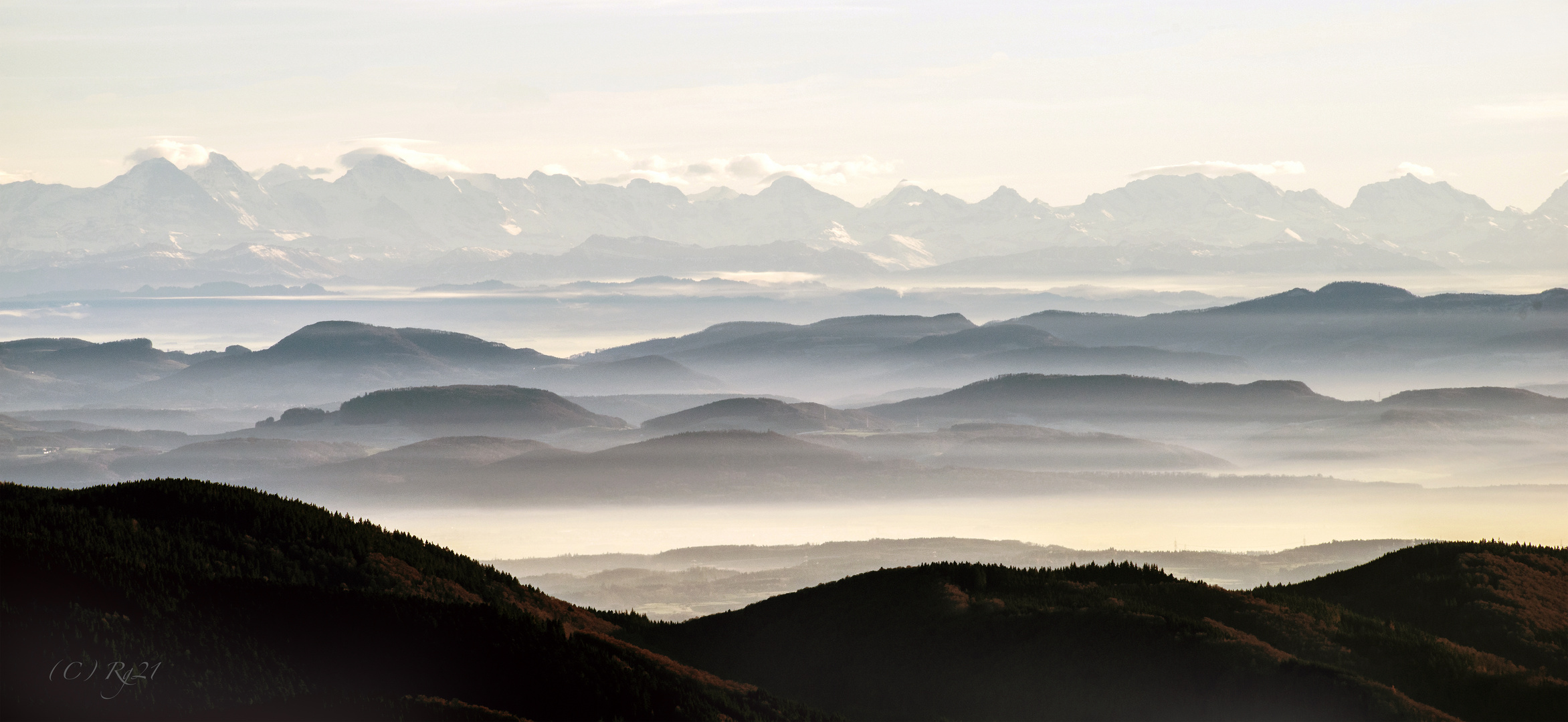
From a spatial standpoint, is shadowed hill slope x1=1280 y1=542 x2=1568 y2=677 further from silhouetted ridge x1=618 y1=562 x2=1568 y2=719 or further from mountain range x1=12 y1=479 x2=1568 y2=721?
silhouetted ridge x1=618 y1=562 x2=1568 y2=719

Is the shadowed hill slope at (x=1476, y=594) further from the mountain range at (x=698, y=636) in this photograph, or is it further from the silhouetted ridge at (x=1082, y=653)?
the silhouetted ridge at (x=1082, y=653)

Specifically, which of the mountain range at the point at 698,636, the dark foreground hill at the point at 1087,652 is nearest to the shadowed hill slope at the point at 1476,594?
the mountain range at the point at 698,636

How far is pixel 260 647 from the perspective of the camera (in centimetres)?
4956

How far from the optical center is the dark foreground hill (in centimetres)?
5331

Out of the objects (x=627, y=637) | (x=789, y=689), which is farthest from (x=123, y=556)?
(x=789, y=689)

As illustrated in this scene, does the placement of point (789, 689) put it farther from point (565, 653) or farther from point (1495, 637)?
point (1495, 637)

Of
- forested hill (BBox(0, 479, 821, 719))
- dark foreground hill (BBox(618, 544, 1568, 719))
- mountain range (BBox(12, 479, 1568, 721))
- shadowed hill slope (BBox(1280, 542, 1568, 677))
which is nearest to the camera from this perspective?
forested hill (BBox(0, 479, 821, 719))

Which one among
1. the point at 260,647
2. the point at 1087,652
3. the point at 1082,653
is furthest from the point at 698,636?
the point at 260,647

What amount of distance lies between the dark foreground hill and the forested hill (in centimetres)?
1065

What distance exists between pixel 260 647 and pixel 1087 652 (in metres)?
33.9

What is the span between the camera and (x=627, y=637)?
225ft

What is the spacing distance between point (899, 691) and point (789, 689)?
5556mm

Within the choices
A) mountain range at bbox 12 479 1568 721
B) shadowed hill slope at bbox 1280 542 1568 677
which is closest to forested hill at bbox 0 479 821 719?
mountain range at bbox 12 479 1568 721

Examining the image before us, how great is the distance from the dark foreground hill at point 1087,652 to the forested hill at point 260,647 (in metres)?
10.7
